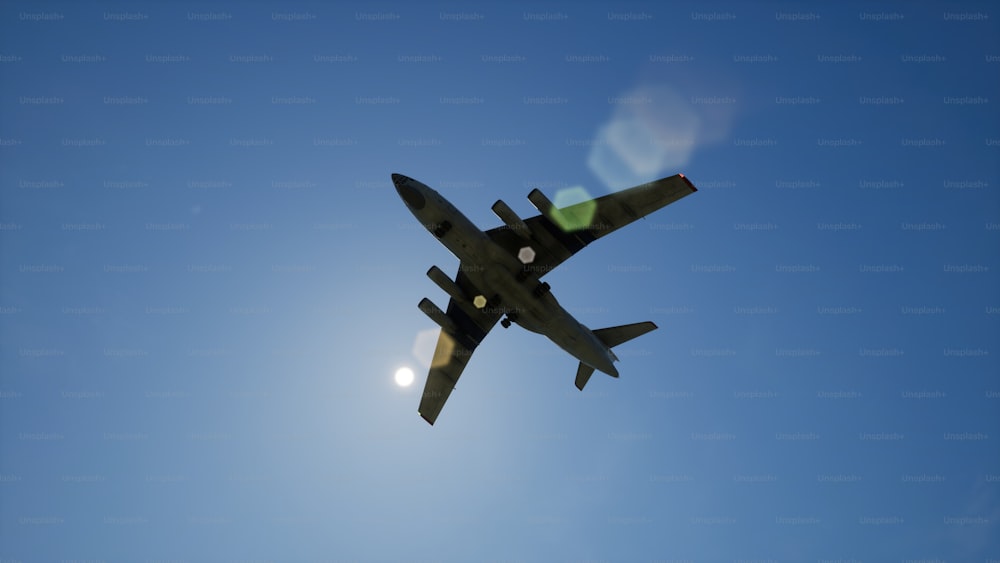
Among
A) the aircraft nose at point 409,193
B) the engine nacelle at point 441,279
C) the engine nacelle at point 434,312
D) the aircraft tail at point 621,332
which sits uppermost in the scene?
the aircraft nose at point 409,193

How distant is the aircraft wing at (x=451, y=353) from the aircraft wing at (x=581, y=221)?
6.02 meters

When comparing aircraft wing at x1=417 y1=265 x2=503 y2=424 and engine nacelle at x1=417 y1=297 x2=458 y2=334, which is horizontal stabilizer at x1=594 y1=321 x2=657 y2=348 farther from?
engine nacelle at x1=417 y1=297 x2=458 y2=334

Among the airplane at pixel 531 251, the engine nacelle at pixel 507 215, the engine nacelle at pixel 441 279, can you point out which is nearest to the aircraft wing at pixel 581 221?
the airplane at pixel 531 251

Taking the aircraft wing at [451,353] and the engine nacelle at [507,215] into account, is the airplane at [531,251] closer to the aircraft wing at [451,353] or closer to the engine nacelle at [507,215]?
the engine nacelle at [507,215]

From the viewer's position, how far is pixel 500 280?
33938mm

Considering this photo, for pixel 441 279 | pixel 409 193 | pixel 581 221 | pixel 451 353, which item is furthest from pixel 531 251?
pixel 451 353

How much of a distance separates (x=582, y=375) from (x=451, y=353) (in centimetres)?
933

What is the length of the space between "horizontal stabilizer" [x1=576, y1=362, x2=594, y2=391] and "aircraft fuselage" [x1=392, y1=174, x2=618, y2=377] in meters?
3.03

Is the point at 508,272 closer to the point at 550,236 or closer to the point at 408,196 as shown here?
the point at 550,236

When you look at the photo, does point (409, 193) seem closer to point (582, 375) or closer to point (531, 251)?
point (531, 251)

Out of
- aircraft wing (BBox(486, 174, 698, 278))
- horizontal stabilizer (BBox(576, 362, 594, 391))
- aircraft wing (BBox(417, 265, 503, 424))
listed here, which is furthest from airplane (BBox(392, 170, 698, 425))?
horizontal stabilizer (BBox(576, 362, 594, 391))

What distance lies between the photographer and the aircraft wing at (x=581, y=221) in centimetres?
3269

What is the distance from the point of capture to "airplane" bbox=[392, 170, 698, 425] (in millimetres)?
32312

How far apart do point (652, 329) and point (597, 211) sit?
9.21m
